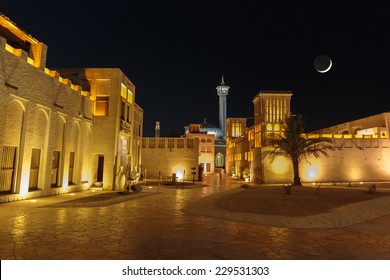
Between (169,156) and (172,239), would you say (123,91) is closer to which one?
(169,156)

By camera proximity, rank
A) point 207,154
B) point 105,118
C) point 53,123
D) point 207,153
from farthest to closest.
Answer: point 207,153
point 207,154
point 105,118
point 53,123

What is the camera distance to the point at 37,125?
47.5ft

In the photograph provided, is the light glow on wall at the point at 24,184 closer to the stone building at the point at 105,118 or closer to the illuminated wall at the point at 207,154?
the stone building at the point at 105,118

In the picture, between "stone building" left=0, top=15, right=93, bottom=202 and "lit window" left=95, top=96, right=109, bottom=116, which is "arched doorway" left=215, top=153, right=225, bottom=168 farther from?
"stone building" left=0, top=15, right=93, bottom=202

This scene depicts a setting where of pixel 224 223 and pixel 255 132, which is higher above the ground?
pixel 255 132

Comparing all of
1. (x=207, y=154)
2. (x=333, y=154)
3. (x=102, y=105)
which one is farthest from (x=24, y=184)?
(x=207, y=154)

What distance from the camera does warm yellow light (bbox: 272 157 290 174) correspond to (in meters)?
30.4

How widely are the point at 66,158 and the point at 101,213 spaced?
9.11m

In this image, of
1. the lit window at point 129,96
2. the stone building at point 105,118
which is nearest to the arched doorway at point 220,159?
the lit window at point 129,96

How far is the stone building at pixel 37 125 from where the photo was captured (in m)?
12.3

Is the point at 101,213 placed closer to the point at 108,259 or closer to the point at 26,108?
the point at 108,259

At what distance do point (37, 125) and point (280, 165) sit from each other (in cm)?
2572
